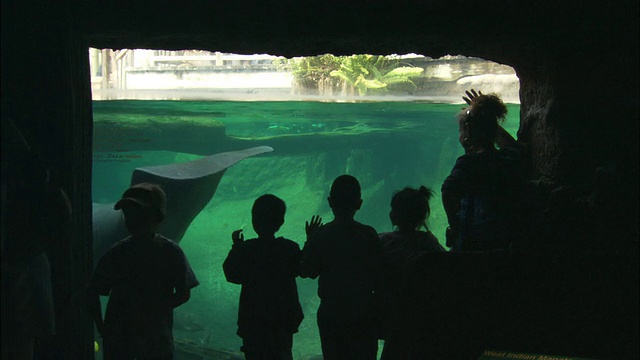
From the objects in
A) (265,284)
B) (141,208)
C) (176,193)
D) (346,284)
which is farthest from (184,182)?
(346,284)

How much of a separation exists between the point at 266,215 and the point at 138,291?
0.96 metres

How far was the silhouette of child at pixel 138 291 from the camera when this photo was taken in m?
3.17

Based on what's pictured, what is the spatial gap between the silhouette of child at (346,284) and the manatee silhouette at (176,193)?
5443 mm

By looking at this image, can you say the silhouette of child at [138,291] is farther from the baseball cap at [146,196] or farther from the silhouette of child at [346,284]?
the silhouette of child at [346,284]

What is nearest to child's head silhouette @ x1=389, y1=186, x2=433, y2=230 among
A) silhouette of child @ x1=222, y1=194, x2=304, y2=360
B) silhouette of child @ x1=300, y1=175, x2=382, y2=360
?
silhouette of child @ x1=300, y1=175, x2=382, y2=360

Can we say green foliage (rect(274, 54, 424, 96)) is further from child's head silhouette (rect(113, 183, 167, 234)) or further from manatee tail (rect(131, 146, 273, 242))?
child's head silhouette (rect(113, 183, 167, 234))

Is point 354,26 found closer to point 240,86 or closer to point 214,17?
point 214,17

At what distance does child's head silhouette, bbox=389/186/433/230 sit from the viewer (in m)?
3.55

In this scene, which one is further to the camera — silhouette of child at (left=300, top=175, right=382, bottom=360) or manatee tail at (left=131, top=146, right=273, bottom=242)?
manatee tail at (left=131, top=146, right=273, bottom=242)

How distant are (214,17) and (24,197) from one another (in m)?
1.58

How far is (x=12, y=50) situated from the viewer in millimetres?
3055

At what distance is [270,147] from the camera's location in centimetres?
1077

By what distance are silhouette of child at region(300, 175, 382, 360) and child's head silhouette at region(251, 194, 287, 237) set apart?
268mm

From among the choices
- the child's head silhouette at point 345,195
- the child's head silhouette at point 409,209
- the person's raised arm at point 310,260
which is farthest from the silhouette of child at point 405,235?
the person's raised arm at point 310,260
